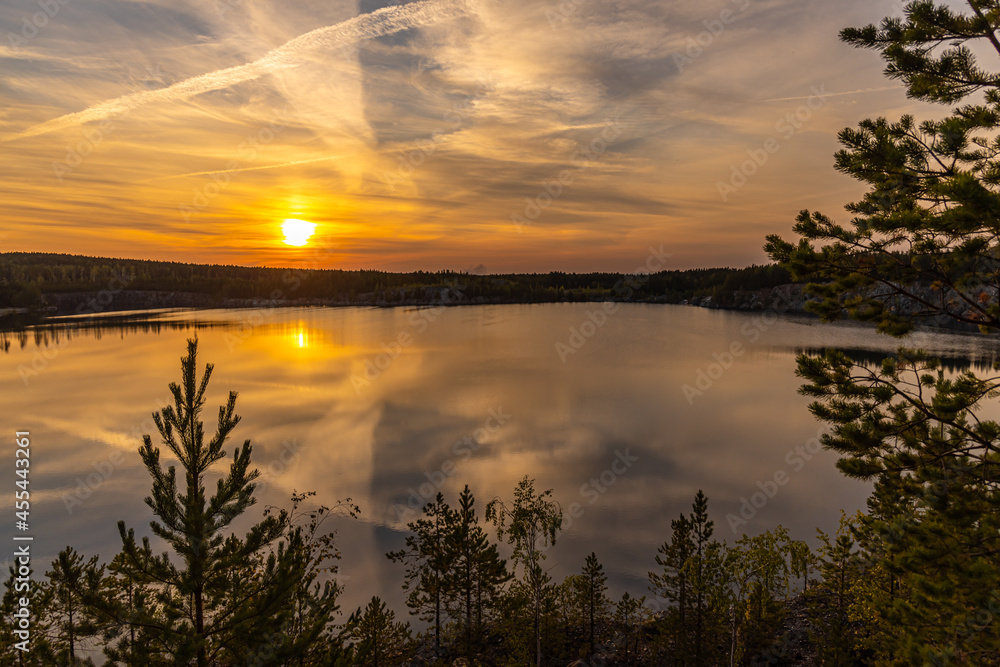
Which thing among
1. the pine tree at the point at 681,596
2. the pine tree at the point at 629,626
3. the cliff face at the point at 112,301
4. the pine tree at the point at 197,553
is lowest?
the pine tree at the point at 629,626

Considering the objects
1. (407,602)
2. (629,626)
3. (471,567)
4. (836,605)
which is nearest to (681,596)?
(629,626)

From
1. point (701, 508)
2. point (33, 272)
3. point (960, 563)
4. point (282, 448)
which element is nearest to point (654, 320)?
point (282, 448)

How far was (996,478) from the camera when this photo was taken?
7277 mm

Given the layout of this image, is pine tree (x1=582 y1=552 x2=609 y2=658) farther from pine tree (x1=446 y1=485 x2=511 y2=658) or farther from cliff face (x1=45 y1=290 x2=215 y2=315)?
cliff face (x1=45 y1=290 x2=215 y2=315)

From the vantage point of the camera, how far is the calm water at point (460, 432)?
82.4 feet

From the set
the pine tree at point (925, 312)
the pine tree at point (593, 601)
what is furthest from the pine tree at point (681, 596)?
the pine tree at point (925, 312)

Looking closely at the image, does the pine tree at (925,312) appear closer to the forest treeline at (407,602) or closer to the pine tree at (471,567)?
the forest treeline at (407,602)

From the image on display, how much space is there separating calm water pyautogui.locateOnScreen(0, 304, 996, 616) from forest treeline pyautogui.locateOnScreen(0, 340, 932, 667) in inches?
143

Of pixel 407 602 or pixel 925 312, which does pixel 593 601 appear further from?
pixel 925 312

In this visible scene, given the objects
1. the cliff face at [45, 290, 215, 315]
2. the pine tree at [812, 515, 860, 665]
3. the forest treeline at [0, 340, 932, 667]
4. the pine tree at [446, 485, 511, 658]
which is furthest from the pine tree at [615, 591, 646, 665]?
the cliff face at [45, 290, 215, 315]

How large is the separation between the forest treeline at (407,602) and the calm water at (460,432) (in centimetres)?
363

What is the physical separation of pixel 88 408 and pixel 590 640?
53.5 meters

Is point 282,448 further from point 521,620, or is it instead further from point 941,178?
point 941,178

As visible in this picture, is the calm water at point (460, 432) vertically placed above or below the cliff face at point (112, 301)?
below
